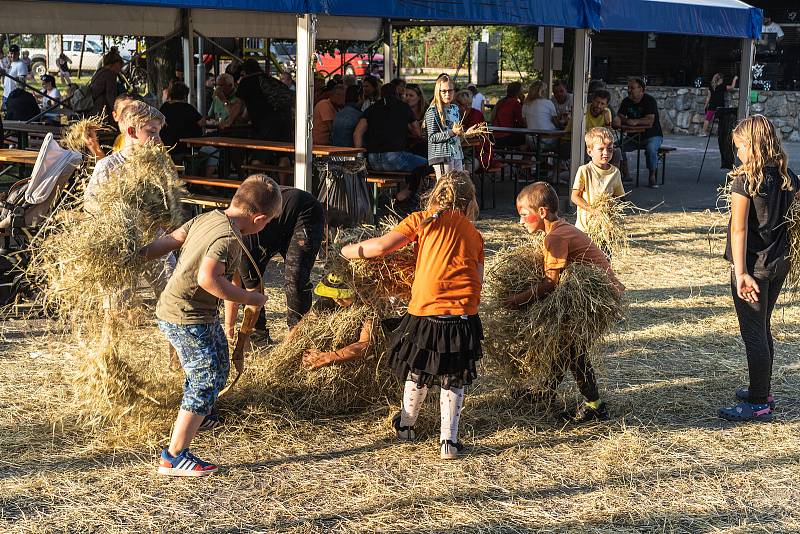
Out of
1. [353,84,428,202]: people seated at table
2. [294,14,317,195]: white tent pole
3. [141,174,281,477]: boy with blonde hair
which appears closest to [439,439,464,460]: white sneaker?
[141,174,281,477]: boy with blonde hair

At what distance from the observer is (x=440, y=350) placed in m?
4.49

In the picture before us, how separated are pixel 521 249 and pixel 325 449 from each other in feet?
4.88

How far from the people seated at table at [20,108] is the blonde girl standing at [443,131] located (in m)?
7.65

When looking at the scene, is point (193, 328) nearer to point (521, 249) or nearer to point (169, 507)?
point (169, 507)

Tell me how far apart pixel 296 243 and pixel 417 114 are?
25.1 feet

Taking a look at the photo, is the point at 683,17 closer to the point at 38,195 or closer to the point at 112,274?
the point at 38,195

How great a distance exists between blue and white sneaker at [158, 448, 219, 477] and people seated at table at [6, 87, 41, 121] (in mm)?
11876

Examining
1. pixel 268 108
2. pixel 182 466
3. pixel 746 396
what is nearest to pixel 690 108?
pixel 268 108

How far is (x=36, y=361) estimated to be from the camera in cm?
594

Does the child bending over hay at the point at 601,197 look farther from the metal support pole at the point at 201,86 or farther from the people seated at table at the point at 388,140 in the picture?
the metal support pole at the point at 201,86

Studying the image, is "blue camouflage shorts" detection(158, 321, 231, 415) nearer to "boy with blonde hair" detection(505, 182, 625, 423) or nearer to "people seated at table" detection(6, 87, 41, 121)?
"boy with blonde hair" detection(505, 182, 625, 423)

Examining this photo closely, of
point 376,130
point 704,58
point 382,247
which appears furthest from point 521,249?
point 704,58

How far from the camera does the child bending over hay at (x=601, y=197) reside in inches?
248

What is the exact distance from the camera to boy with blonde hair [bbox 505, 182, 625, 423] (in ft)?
16.1
